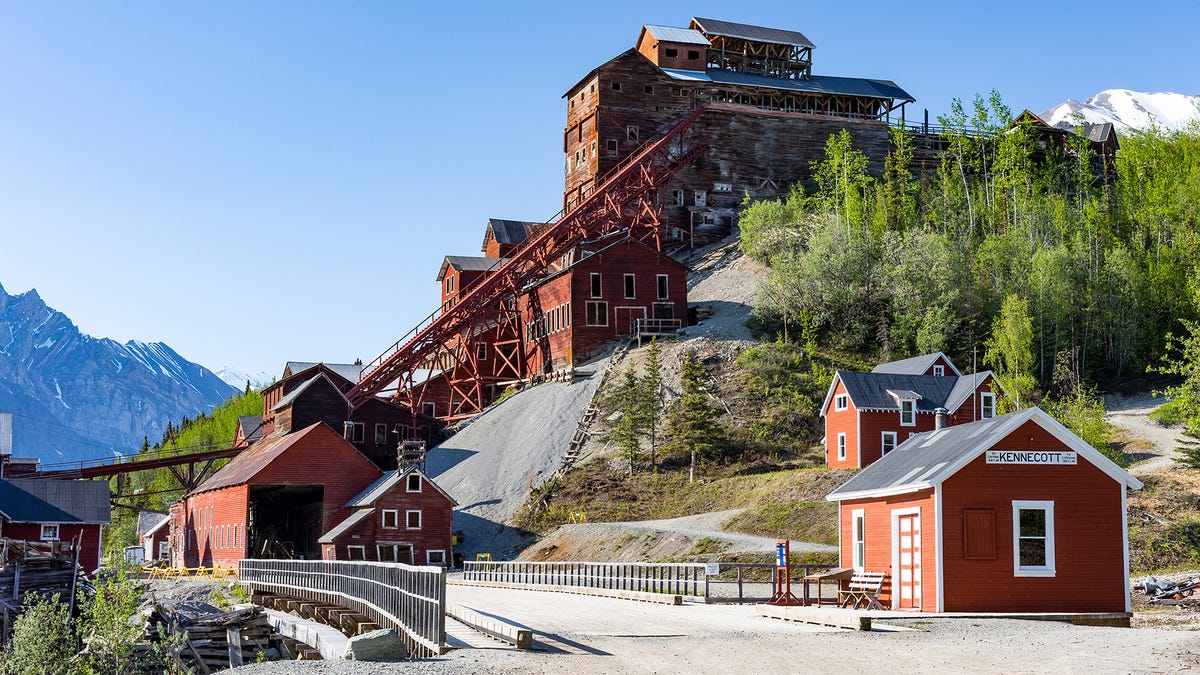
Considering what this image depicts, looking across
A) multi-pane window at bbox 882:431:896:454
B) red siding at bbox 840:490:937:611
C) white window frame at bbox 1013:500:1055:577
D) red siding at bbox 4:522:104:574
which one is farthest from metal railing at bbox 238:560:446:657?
multi-pane window at bbox 882:431:896:454

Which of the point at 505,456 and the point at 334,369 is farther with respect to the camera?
the point at 334,369

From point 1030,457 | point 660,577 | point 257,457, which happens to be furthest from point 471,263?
point 1030,457

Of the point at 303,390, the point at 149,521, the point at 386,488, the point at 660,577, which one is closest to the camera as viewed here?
the point at 660,577

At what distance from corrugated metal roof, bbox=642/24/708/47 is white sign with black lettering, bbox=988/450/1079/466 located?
239ft

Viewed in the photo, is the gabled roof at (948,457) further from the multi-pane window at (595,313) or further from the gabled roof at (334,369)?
the gabled roof at (334,369)

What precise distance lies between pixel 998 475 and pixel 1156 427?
40.1m

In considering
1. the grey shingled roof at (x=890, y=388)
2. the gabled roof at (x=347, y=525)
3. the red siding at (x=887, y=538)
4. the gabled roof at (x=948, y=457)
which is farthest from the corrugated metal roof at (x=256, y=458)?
the gabled roof at (x=948, y=457)

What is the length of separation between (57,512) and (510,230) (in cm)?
4397

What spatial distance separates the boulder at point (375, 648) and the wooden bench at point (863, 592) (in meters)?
13.6

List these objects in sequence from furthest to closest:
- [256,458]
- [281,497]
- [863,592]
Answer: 1. [281,497]
2. [256,458]
3. [863,592]

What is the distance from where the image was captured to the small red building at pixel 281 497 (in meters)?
62.4

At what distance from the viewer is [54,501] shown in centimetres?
6169

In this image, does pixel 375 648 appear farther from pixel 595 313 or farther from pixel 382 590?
pixel 595 313

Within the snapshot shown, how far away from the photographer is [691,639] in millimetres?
22000
